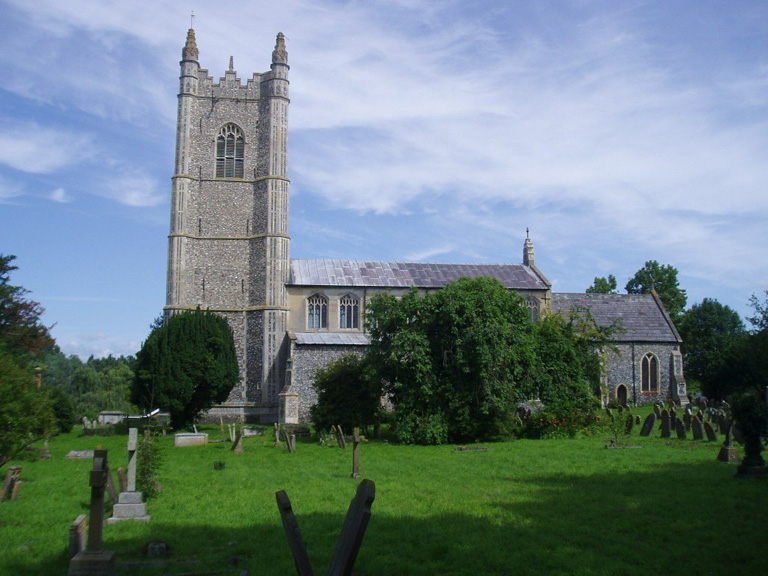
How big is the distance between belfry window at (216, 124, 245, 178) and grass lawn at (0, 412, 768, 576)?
23022 mm

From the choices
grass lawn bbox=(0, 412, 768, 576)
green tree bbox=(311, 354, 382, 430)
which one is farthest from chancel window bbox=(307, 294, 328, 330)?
grass lawn bbox=(0, 412, 768, 576)

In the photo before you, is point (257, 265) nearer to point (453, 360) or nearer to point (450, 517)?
point (453, 360)

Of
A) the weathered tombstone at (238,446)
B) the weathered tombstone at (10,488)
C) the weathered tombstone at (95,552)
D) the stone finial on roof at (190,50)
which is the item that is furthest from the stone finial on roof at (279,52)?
the weathered tombstone at (95,552)

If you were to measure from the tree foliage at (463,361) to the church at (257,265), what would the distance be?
9.11 meters

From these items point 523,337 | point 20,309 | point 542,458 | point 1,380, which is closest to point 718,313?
point 523,337

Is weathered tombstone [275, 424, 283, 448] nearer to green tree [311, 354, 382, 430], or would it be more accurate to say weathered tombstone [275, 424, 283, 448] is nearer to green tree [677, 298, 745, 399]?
green tree [311, 354, 382, 430]

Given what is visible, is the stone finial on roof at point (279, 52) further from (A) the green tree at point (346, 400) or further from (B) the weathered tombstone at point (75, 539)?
(B) the weathered tombstone at point (75, 539)

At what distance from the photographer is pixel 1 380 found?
→ 1394 centimetres

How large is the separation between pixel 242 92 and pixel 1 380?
28768mm

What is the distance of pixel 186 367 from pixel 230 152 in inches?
531

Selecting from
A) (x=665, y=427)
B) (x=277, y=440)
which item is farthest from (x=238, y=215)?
(x=665, y=427)

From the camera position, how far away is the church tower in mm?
36125

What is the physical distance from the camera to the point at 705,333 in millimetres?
51812

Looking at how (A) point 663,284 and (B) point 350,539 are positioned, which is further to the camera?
(A) point 663,284
